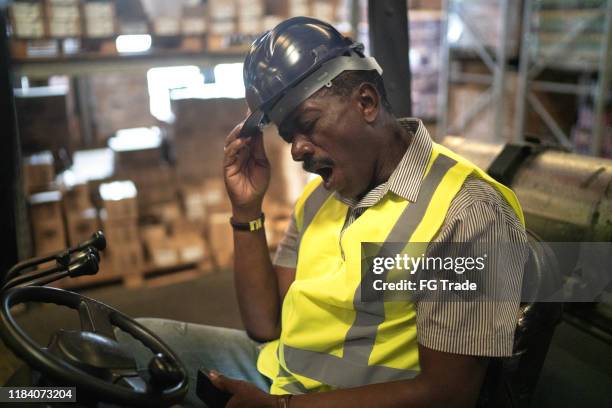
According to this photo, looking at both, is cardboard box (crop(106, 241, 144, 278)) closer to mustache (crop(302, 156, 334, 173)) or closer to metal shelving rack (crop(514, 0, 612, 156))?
mustache (crop(302, 156, 334, 173))

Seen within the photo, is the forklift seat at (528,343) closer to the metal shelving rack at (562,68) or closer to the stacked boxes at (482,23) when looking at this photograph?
the metal shelving rack at (562,68)

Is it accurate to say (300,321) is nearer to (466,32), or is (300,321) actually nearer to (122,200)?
(122,200)

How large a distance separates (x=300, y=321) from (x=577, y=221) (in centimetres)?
106

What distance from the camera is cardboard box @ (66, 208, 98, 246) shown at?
3826 mm

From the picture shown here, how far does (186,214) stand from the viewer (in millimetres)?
4254

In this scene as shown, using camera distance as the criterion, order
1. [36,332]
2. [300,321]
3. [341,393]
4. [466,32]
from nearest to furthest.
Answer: [341,393] → [300,321] → [36,332] → [466,32]

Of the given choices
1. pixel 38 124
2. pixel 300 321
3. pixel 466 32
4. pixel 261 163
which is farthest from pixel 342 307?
pixel 466 32

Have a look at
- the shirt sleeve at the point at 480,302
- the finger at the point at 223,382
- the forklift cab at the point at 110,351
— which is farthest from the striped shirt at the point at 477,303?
the finger at the point at 223,382

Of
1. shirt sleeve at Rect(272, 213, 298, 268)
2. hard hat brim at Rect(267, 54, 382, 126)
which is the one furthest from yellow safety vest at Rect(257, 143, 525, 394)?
hard hat brim at Rect(267, 54, 382, 126)

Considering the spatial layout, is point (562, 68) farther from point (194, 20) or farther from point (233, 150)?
point (233, 150)

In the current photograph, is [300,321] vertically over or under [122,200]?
over

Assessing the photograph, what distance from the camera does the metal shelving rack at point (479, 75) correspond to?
585 cm

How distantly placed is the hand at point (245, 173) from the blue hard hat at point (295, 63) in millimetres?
270

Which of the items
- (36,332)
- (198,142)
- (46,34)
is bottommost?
(36,332)
